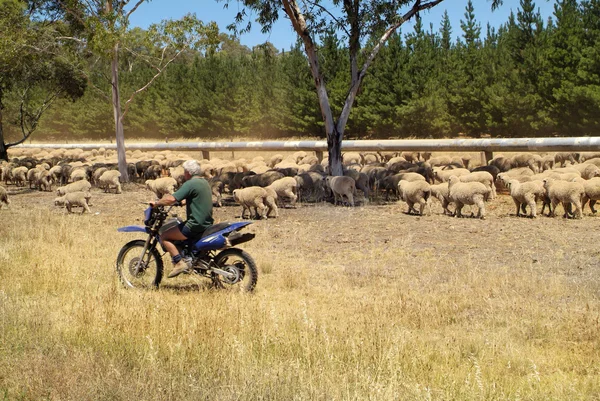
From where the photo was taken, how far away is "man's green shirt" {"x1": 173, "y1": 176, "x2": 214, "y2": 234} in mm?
9258

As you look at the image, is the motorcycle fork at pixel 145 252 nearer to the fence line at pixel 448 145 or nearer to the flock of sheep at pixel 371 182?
the flock of sheep at pixel 371 182

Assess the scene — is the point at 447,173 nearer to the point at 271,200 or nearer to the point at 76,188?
the point at 271,200

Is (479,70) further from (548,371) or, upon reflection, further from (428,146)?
(548,371)

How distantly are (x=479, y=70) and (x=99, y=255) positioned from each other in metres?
32.7

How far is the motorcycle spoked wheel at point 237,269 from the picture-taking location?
29.9 feet

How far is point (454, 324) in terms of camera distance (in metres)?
7.91

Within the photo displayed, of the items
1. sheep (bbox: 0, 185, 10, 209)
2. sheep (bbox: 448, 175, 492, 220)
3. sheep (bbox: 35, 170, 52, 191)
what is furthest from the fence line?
sheep (bbox: 0, 185, 10, 209)

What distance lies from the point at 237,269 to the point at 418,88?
3558 cm

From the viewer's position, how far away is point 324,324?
25.0 feet

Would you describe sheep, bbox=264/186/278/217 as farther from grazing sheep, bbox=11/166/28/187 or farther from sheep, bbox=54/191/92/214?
grazing sheep, bbox=11/166/28/187

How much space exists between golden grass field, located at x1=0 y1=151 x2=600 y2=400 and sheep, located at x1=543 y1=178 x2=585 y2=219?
5.72ft

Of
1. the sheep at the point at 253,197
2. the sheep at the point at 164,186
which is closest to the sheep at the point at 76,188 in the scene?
the sheep at the point at 164,186

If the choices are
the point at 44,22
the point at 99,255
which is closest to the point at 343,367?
the point at 99,255

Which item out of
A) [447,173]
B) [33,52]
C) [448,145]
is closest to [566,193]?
[447,173]
